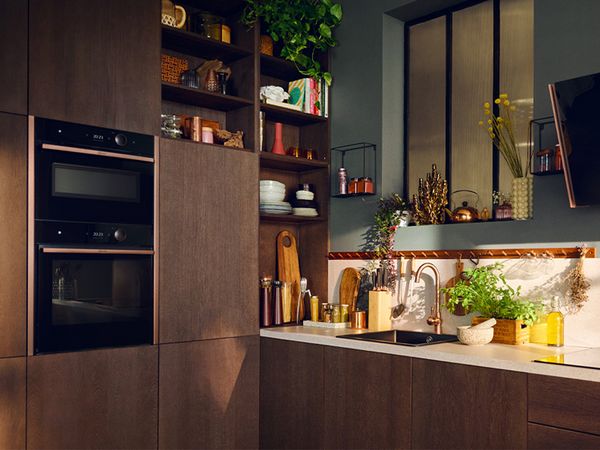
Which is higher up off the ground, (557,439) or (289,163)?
(289,163)

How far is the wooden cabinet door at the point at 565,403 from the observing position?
6.81ft

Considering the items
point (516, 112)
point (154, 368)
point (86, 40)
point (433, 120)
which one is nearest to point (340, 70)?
point (433, 120)

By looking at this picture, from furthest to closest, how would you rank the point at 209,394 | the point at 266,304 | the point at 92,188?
the point at 266,304, the point at 209,394, the point at 92,188

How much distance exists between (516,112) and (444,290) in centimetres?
95

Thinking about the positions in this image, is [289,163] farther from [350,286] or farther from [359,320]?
[359,320]

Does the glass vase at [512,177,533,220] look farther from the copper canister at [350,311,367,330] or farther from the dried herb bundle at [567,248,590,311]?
the copper canister at [350,311,367,330]

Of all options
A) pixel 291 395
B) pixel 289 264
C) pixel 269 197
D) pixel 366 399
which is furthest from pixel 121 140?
pixel 366 399

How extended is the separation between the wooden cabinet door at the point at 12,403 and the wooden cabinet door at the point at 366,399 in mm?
1277

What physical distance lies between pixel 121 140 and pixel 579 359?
2034 mm

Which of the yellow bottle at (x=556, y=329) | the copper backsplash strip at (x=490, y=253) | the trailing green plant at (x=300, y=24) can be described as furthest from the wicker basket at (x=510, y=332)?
the trailing green plant at (x=300, y=24)

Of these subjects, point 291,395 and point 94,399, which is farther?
point 291,395

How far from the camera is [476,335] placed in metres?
2.67

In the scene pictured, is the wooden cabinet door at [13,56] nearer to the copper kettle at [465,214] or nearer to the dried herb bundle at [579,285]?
the copper kettle at [465,214]

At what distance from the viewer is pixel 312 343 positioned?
119 inches
